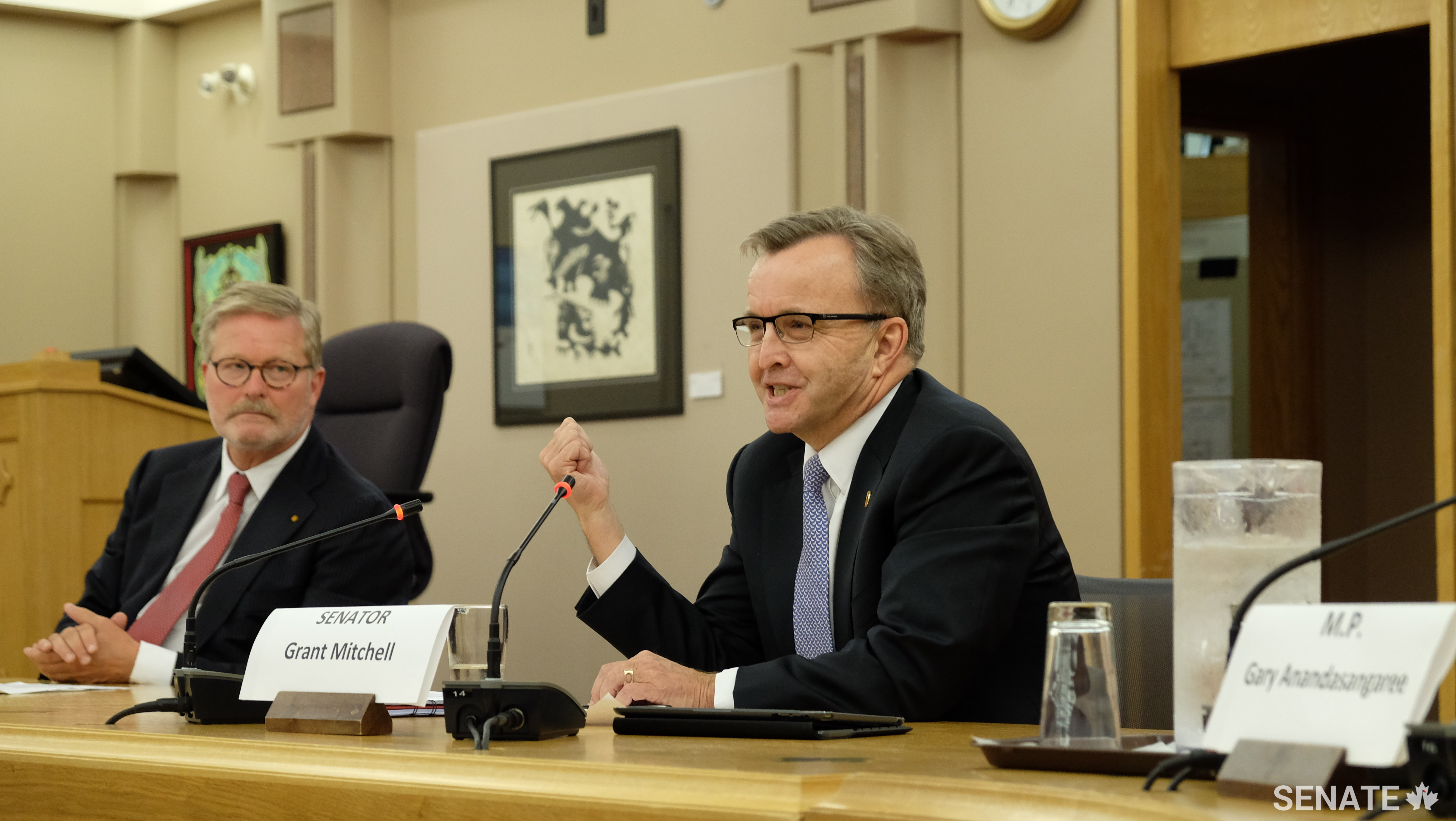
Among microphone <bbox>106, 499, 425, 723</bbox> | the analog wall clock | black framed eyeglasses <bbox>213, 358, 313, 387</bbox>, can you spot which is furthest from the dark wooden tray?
the analog wall clock

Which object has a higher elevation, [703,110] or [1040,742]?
[703,110]

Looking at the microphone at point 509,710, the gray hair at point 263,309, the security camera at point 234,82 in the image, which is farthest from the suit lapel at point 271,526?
the security camera at point 234,82

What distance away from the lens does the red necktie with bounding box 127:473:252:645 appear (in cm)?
270

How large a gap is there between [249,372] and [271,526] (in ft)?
1.13

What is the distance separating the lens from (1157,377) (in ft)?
13.1

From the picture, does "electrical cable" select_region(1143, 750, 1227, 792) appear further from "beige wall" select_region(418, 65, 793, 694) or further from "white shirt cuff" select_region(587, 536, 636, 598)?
"beige wall" select_region(418, 65, 793, 694)

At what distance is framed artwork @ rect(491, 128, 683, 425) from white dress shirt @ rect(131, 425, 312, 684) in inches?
86.3

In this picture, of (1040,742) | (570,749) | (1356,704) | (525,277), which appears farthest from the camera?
(525,277)

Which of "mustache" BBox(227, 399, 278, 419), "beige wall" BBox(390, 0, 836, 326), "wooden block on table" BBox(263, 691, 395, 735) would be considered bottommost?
"wooden block on table" BBox(263, 691, 395, 735)

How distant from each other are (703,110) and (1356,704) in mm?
4186

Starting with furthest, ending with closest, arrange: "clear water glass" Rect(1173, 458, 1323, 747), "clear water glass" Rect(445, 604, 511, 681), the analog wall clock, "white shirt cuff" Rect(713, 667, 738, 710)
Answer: the analog wall clock
"white shirt cuff" Rect(713, 667, 738, 710)
"clear water glass" Rect(445, 604, 511, 681)
"clear water glass" Rect(1173, 458, 1323, 747)

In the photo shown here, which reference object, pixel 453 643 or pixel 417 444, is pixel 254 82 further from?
pixel 453 643

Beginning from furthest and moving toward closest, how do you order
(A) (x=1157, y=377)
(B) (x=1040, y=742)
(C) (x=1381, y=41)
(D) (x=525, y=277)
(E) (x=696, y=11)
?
(D) (x=525, y=277)
(E) (x=696, y=11)
(C) (x=1381, y=41)
(A) (x=1157, y=377)
(B) (x=1040, y=742)

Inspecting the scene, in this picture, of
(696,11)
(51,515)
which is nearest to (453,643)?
(51,515)
